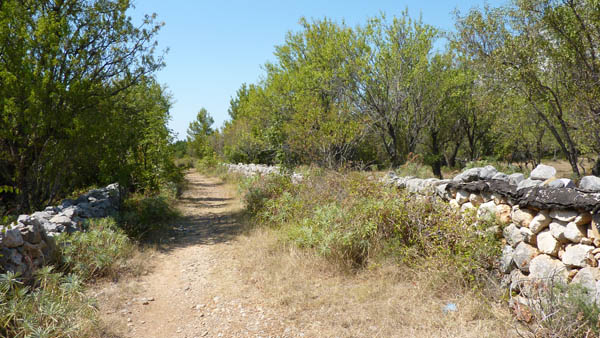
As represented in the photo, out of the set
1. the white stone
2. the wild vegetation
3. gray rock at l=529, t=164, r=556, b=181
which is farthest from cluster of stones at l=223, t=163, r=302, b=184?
gray rock at l=529, t=164, r=556, b=181

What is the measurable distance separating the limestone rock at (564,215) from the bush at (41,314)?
4834 mm

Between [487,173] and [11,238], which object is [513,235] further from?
[11,238]

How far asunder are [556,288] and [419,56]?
12.5m

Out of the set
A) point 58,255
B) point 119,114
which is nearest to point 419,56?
point 119,114

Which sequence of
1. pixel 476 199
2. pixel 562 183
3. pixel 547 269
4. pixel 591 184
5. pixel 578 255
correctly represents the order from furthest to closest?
1. pixel 476 199
2. pixel 562 183
3. pixel 547 269
4. pixel 591 184
5. pixel 578 255

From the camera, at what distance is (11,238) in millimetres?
4434

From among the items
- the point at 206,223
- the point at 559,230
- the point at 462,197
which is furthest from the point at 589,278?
the point at 206,223

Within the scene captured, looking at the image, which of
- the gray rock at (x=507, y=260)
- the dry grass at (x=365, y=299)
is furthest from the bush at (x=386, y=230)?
the dry grass at (x=365, y=299)

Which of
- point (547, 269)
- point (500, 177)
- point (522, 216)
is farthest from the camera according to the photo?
point (500, 177)

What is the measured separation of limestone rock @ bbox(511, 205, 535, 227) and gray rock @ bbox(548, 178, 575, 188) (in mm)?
350

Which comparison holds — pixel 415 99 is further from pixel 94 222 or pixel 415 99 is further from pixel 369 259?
pixel 94 222

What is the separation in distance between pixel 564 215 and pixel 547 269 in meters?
0.55

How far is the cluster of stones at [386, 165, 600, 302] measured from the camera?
325 centimetres

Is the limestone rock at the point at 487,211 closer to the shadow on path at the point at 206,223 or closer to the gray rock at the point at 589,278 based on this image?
the gray rock at the point at 589,278
